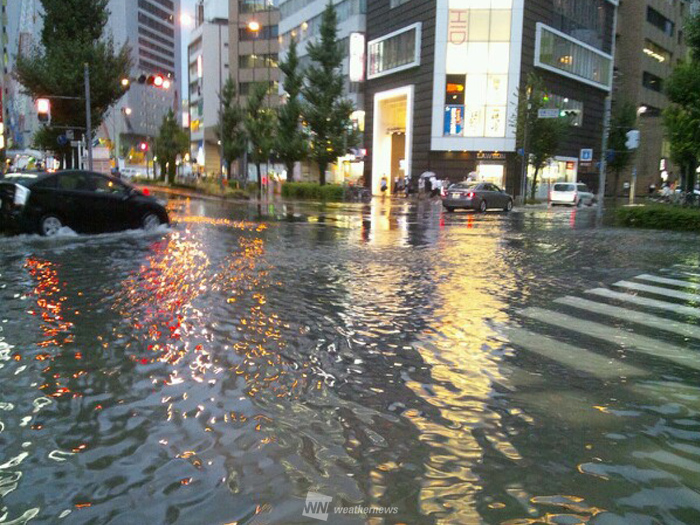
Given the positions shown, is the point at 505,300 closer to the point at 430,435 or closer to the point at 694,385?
the point at 694,385

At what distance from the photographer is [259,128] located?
48281 millimetres

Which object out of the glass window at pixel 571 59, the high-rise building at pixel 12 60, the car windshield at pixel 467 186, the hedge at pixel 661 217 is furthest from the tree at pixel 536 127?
the high-rise building at pixel 12 60

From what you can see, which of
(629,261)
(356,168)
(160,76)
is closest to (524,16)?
(356,168)

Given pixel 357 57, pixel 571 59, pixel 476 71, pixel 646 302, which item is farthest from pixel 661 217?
pixel 357 57

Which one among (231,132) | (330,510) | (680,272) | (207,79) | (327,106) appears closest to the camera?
(330,510)

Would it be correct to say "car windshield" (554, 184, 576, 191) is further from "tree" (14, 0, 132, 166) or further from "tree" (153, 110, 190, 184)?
"tree" (153, 110, 190, 184)

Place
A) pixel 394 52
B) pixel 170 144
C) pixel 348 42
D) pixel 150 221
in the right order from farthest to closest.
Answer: pixel 170 144
pixel 348 42
pixel 394 52
pixel 150 221

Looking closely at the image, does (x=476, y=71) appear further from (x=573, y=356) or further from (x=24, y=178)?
(x=573, y=356)

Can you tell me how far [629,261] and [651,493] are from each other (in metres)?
10.7

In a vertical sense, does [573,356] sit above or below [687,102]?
below

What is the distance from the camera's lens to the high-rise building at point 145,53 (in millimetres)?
144375

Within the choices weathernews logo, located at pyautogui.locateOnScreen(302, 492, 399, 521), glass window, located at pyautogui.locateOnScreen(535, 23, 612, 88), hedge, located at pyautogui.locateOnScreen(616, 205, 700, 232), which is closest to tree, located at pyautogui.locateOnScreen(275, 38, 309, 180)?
glass window, located at pyautogui.locateOnScreen(535, 23, 612, 88)

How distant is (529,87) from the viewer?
4134cm

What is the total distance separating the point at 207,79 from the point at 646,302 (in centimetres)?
9073
